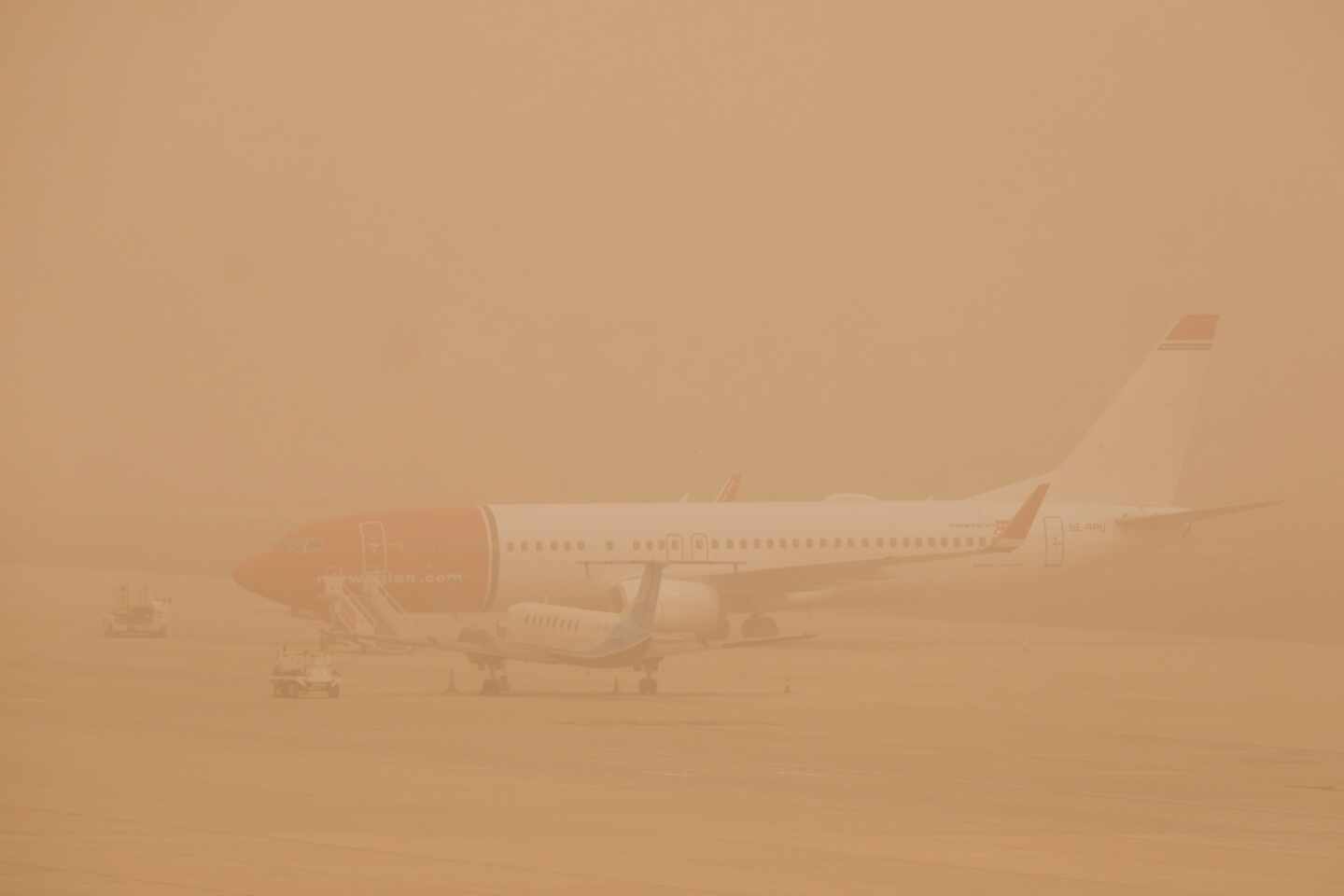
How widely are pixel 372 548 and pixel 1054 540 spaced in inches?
837

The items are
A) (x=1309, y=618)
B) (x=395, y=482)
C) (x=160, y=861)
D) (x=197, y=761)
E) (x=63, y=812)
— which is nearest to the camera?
(x=160, y=861)

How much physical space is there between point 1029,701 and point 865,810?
768 inches

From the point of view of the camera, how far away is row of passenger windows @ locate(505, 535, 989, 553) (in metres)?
66.7

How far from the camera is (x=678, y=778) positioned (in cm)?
3444

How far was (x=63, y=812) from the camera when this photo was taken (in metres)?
29.3

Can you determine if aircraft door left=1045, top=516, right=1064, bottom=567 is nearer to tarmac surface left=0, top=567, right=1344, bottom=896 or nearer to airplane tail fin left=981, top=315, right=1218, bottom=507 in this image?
airplane tail fin left=981, top=315, right=1218, bottom=507

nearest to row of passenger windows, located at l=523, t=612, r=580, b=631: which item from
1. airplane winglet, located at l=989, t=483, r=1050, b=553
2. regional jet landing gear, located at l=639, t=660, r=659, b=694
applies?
regional jet landing gear, located at l=639, t=660, r=659, b=694

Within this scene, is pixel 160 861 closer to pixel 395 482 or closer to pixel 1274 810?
pixel 1274 810

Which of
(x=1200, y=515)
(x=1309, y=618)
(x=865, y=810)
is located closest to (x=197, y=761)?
(x=865, y=810)

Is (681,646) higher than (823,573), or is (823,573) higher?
(823,573)

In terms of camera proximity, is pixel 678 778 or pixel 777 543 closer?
pixel 678 778

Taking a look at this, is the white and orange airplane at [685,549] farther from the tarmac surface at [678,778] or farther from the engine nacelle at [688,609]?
the tarmac surface at [678,778]

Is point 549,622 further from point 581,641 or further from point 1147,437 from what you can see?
point 1147,437

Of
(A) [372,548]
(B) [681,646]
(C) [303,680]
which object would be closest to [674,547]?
(A) [372,548]
